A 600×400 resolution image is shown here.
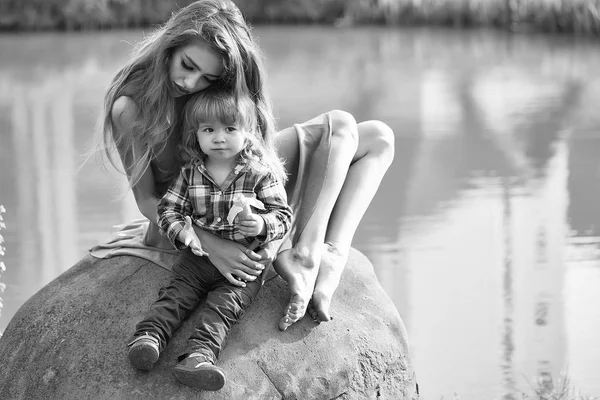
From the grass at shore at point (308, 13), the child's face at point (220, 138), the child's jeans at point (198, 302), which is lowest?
the grass at shore at point (308, 13)

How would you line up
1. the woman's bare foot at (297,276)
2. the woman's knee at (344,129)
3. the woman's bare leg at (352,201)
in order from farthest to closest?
the woman's knee at (344,129), the woman's bare leg at (352,201), the woman's bare foot at (297,276)

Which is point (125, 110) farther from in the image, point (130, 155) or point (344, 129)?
point (344, 129)

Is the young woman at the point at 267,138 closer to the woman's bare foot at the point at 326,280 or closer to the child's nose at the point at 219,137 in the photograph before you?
the woman's bare foot at the point at 326,280

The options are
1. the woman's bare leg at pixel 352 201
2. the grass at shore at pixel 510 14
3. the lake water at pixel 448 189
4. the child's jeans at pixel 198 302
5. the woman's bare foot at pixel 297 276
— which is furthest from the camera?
the grass at shore at pixel 510 14

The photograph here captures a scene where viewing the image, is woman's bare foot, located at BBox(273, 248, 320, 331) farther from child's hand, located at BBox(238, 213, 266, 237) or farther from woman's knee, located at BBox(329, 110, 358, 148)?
woman's knee, located at BBox(329, 110, 358, 148)

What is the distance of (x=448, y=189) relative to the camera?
7.38 m

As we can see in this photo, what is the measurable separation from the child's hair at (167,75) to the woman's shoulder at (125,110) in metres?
0.02

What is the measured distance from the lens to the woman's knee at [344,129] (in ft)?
13.1

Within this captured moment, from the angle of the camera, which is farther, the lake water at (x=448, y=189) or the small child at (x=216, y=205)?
the lake water at (x=448, y=189)

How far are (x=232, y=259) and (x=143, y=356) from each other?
1.38ft

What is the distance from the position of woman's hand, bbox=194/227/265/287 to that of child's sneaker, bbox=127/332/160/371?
32 centimetres

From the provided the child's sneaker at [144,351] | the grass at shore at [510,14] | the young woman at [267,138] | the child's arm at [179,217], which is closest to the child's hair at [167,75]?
the young woman at [267,138]

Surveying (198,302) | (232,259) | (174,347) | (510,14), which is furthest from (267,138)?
(510,14)

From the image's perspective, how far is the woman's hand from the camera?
11.1ft
